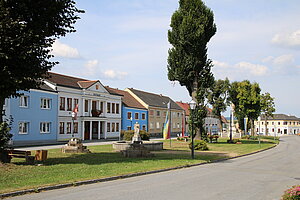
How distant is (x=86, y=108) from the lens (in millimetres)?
45875

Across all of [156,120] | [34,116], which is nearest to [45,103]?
[34,116]

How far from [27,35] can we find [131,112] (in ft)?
147

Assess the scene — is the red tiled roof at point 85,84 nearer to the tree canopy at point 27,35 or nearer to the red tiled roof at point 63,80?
the red tiled roof at point 63,80

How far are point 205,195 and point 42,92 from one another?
31.1 meters

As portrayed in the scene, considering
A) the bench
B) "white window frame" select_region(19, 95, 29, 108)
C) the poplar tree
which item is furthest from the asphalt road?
"white window frame" select_region(19, 95, 29, 108)

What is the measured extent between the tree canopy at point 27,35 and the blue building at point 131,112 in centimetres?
3794

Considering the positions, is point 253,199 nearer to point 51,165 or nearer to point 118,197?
point 118,197

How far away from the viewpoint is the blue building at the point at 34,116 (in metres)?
33.3

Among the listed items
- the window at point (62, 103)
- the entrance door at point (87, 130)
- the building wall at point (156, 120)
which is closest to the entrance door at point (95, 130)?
the entrance door at point (87, 130)

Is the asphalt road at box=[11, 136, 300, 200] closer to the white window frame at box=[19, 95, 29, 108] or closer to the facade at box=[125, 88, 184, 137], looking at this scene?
the white window frame at box=[19, 95, 29, 108]

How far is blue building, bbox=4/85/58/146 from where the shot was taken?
33.3 meters

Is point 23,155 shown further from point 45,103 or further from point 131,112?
point 131,112

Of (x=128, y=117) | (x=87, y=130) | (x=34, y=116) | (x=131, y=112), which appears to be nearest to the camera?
(x=34, y=116)

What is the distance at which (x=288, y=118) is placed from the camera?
429ft
